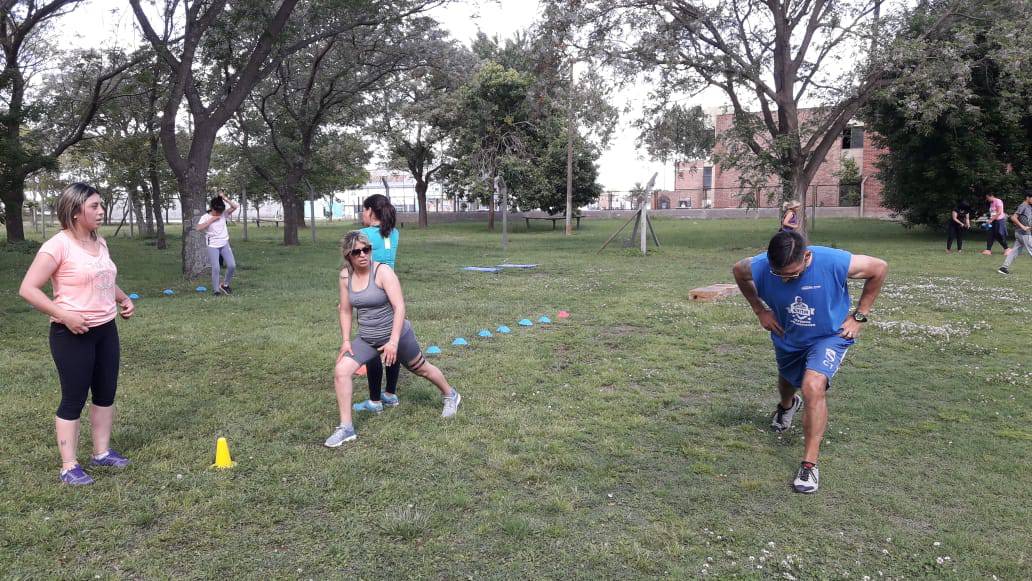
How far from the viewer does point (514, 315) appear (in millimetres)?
9297

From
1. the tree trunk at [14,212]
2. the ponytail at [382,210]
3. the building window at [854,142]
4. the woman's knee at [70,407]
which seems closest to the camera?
the woman's knee at [70,407]

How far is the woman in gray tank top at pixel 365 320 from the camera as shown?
4.46 m

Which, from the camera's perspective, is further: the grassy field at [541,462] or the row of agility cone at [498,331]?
the row of agility cone at [498,331]

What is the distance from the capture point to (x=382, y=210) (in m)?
5.71

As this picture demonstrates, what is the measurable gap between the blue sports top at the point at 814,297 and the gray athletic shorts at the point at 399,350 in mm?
2479

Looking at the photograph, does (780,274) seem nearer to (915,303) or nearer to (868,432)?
(868,432)

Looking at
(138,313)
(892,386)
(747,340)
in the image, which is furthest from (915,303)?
(138,313)

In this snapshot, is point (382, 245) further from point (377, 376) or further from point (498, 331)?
point (498, 331)

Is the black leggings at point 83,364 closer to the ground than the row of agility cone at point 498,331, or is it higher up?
higher up

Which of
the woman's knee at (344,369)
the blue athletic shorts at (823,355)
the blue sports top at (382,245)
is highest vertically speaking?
the blue sports top at (382,245)

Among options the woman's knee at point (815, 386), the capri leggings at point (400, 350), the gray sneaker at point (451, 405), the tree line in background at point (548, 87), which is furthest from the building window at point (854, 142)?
Answer: the capri leggings at point (400, 350)

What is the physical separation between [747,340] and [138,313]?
8.28 meters

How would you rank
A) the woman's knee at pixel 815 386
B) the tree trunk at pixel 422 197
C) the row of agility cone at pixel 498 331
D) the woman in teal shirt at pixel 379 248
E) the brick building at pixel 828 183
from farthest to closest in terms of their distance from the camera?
the tree trunk at pixel 422 197
the brick building at pixel 828 183
the row of agility cone at pixel 498 331
the woman in teal shirt at pixel 379 248
the woman's knee at pixel 815 386

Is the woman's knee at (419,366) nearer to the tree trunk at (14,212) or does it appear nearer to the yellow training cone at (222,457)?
the yellow training cone at (222,457)
